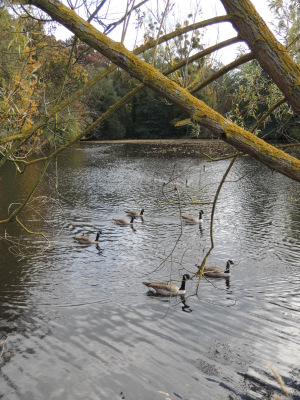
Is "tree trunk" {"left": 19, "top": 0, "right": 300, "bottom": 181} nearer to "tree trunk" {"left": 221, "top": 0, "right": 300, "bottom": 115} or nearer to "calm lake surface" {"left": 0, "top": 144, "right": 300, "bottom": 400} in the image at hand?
"tree trunk" {"left": 221, "top": 0, "right": 300, "bottom": 115}

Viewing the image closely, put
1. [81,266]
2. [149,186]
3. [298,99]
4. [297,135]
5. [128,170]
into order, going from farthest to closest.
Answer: [297,135]
[128,170]
[149,186]
[81,266]
[298,99]

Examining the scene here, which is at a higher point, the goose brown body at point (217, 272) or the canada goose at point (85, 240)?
the goose brown body at point (217, 272)

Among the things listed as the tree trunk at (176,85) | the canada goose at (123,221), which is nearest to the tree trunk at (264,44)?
the tree trunk at (176,85)

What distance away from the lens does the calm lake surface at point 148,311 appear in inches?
301

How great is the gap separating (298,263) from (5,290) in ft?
28.3

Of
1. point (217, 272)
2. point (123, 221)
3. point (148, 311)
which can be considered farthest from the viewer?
point (123, 221)

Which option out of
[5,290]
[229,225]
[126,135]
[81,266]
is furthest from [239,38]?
[126,135]

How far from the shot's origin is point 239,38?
2.98 metres

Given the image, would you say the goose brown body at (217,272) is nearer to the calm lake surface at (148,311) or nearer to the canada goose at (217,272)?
the canada goose at (217,272)

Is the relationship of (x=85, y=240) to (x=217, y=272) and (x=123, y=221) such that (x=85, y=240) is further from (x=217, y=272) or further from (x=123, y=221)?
(x=217, y=272)

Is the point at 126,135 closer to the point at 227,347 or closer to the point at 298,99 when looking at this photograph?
the point at 227,347

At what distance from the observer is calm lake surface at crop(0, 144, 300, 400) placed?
25.1ft

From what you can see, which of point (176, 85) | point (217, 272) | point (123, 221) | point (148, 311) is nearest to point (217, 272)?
point (217, 272)

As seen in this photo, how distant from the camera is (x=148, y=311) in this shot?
414 inches
